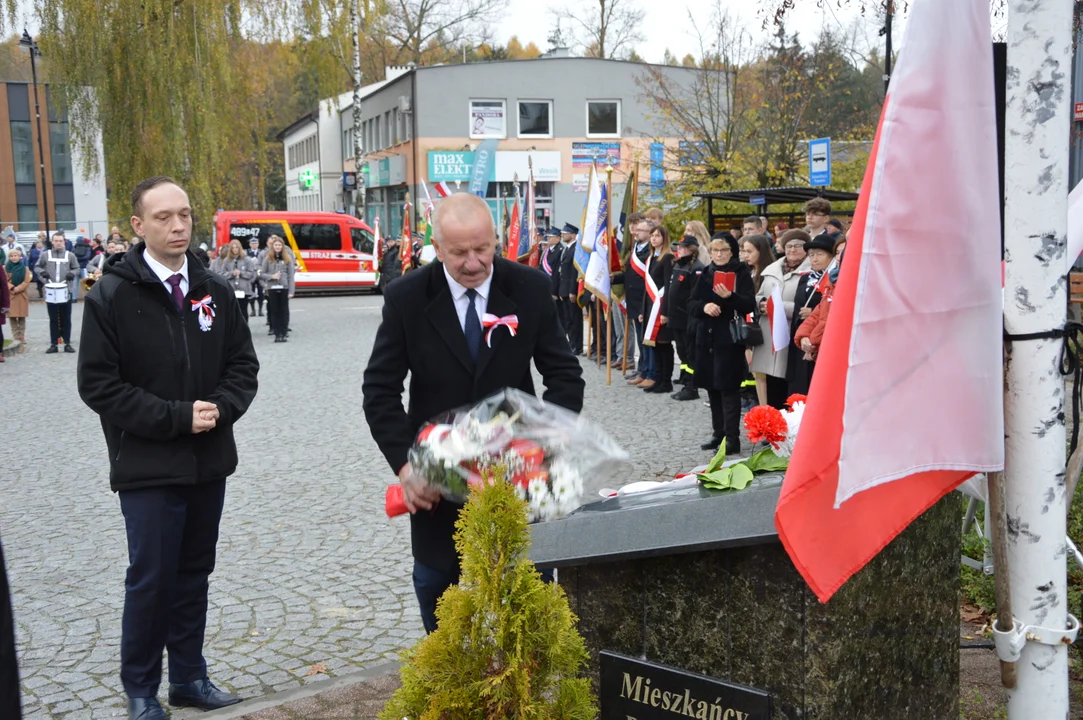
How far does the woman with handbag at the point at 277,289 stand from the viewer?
20203 mm

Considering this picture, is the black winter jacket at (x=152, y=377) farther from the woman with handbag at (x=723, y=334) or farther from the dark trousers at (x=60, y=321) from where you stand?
the dark trousers at (x=60, y=321)

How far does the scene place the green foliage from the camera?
2.57 m

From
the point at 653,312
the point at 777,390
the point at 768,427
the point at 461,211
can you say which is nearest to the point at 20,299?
the point at 653,312

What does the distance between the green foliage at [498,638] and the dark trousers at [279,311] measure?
1821 cm

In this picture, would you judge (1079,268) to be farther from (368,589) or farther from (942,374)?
(942,374)

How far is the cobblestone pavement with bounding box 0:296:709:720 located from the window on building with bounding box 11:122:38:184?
156 ft

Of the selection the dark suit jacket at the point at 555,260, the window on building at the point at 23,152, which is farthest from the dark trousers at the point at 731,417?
the window on building at the point at 23,152

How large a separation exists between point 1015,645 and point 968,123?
1.36 m

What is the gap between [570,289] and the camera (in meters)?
17.3

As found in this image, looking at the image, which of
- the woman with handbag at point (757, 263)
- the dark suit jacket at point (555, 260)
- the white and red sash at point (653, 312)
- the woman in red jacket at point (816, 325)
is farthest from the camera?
the dark suit jacket at point (555, 260)

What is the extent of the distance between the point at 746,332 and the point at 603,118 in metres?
38.9

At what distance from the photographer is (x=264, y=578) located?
6.07 metres

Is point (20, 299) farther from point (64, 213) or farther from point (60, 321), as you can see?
point (64, 213)

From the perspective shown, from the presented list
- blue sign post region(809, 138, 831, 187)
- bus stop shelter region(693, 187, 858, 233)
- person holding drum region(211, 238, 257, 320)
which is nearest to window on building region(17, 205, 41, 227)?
person holding drum region(211, 238, 257, 320)
